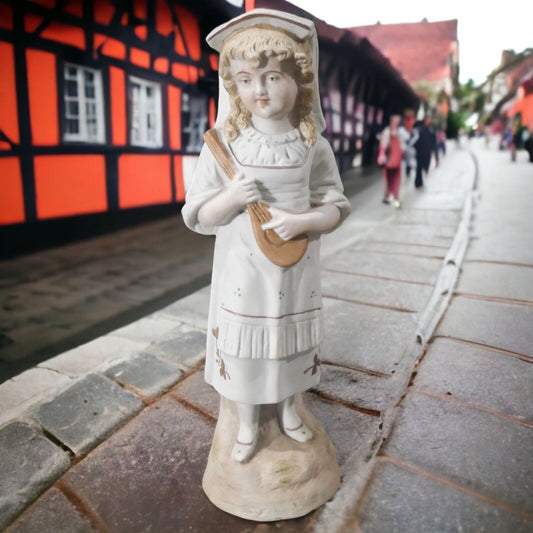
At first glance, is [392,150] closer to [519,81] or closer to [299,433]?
[299,433]

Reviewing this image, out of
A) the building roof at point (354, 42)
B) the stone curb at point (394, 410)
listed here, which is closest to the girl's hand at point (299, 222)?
the stone curb at point (394, 410)

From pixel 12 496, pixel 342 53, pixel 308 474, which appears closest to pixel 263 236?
pixel 308 474

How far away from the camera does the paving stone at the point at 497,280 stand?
140 inches

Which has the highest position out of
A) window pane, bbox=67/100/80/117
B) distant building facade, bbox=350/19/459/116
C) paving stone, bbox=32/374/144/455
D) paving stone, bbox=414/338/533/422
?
distant building facade, bbox=350/19/459/116

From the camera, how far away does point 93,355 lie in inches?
106

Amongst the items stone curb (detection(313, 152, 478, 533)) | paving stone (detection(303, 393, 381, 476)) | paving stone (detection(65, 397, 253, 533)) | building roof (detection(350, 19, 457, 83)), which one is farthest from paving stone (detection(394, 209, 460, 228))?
building roof (detection(350, 19, 457, 83))

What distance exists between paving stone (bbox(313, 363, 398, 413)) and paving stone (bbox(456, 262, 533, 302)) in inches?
66.4

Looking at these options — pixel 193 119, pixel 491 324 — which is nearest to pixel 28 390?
pixel 491 324

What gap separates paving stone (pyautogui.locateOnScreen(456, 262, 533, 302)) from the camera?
3568 millimetres

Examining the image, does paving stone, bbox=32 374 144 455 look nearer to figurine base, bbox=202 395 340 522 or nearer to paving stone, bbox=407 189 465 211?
figurine base, bbox=202 395 340 522

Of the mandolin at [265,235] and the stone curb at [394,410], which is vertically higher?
the mandolin at [265,235]

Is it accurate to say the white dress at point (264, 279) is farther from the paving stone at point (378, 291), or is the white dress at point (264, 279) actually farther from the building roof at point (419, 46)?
the building roof at point (419, 46)

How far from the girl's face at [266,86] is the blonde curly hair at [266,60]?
0.07 feet

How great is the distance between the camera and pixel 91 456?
1857 millimetres
